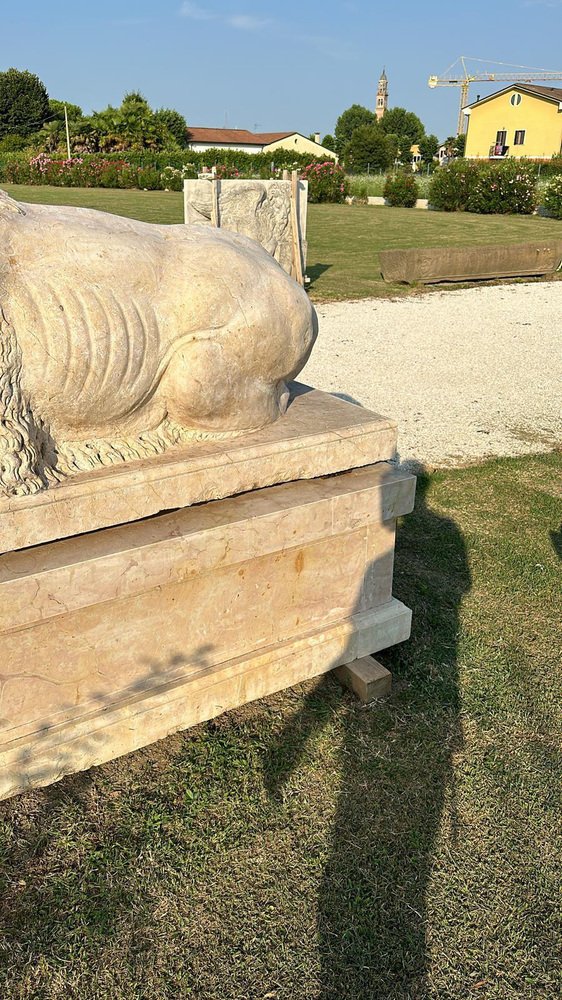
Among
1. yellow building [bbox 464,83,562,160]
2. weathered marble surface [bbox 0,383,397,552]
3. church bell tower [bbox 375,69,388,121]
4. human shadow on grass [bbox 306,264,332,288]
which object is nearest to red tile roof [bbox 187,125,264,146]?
yellow building [bbox 464,83,562,160]

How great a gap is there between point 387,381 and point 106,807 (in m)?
5.32

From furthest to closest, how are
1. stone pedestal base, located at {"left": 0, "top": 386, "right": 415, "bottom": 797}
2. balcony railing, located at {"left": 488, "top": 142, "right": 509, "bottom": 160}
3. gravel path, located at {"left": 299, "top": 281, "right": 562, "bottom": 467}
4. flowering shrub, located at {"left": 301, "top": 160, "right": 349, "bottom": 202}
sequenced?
balcony railing, located at {"left": 488, "top": 142, "right": 509, "bottom": 160}
flowering shrub, located at {"left": 301, "top": 160, "right": 349, "bottom": 202}
gravel path, located at {"left": 299, "top": 281, "right": 562, "bottom": 467}
stone pedestal base, located at {"left": 0, "top": 386, "right": 415, "bottom": 797}

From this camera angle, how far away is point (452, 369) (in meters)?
7.37

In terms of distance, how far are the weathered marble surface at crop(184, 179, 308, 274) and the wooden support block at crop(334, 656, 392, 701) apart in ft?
25.1

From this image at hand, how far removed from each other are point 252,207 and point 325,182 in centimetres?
1805

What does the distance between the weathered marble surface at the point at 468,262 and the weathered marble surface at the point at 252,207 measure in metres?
1.98

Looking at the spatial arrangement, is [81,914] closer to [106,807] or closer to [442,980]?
[106,807]

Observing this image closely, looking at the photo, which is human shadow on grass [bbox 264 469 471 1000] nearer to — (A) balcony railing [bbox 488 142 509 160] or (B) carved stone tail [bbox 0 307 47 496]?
(B) carved stone tail [bbox 0 307 47 496]

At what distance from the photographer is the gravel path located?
5539 millimetres

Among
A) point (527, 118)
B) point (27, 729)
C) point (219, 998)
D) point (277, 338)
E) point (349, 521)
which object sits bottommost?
point (219, 998)

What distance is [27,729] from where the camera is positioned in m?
2.20

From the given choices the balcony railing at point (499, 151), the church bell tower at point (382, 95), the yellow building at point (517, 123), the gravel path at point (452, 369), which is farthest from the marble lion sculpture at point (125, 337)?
the church bell tower at point (382, 95)

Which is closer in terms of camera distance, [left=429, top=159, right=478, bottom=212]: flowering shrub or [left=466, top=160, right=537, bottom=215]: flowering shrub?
[left=466, top=160, right=537, bottom=215]: flowering shrub

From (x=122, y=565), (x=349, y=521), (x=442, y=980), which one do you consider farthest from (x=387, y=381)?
(x=442, y=980)
